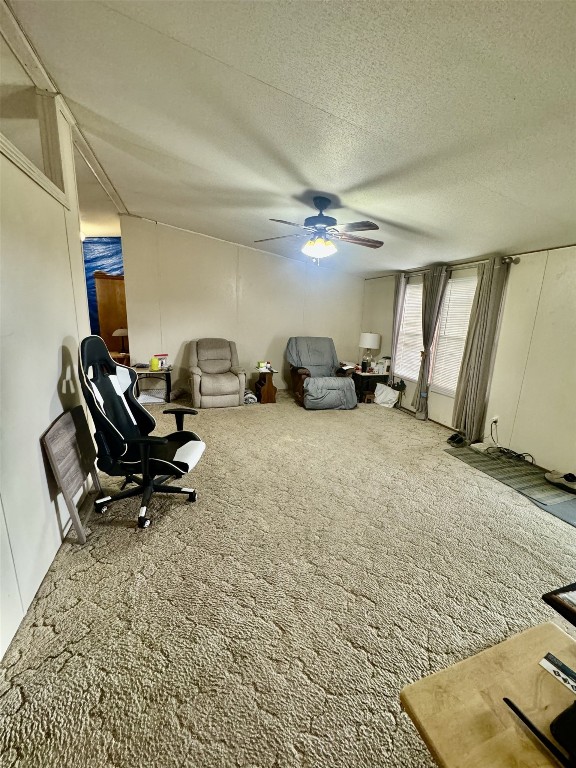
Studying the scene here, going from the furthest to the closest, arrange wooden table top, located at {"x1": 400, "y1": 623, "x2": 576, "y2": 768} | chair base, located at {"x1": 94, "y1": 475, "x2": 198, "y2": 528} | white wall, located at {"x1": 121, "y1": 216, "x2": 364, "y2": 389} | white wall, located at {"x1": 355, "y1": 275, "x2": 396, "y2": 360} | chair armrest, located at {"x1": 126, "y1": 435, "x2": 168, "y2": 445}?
white wall, located at {"x1": 355, "y1": 275, "x2": 396, "y2": 360}
white wall, located at {"x1": 121, "y1": 216, "x2": 364, "y2": 389}
chair base, located at {"x1": 94, "y1": 475, "x2": 198, "y2": 528}
chair armrest, located at {"x1": 126, "y1": 435, "x2": 168, "y2": 445}
wooden table top, located at {"x1": 400, "y1": 623, "x2": 576, "y2": 768}

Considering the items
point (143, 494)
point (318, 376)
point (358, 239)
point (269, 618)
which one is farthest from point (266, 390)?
point (269, 618)

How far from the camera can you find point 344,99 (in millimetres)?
1585

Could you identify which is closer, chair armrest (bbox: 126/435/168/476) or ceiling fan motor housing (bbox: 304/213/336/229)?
chair armrest (bbox: 126/435/168/476)

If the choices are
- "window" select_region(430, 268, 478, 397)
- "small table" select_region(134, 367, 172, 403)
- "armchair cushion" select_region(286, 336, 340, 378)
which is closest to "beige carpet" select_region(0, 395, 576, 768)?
"window" select_region(430, 268, 478, 397)

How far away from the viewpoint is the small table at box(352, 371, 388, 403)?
5559 millimetres

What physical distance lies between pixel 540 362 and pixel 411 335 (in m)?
2.11

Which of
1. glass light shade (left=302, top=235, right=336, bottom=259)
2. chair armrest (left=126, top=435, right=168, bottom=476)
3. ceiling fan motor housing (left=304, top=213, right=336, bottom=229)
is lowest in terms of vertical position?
chair armrest (left=126, top=435, right=168, bottom=476)

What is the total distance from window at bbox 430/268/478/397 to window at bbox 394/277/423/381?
1.43ft

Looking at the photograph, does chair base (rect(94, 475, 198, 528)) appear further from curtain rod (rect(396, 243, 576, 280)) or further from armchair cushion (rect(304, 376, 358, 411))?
curtain rod (rect(396, 243, 576, 280))

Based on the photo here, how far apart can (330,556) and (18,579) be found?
164cm

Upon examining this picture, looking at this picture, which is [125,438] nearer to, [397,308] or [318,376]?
[318,376]

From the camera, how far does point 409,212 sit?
9.44 feet

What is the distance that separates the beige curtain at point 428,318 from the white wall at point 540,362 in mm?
928

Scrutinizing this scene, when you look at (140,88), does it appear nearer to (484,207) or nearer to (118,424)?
(118,424)
